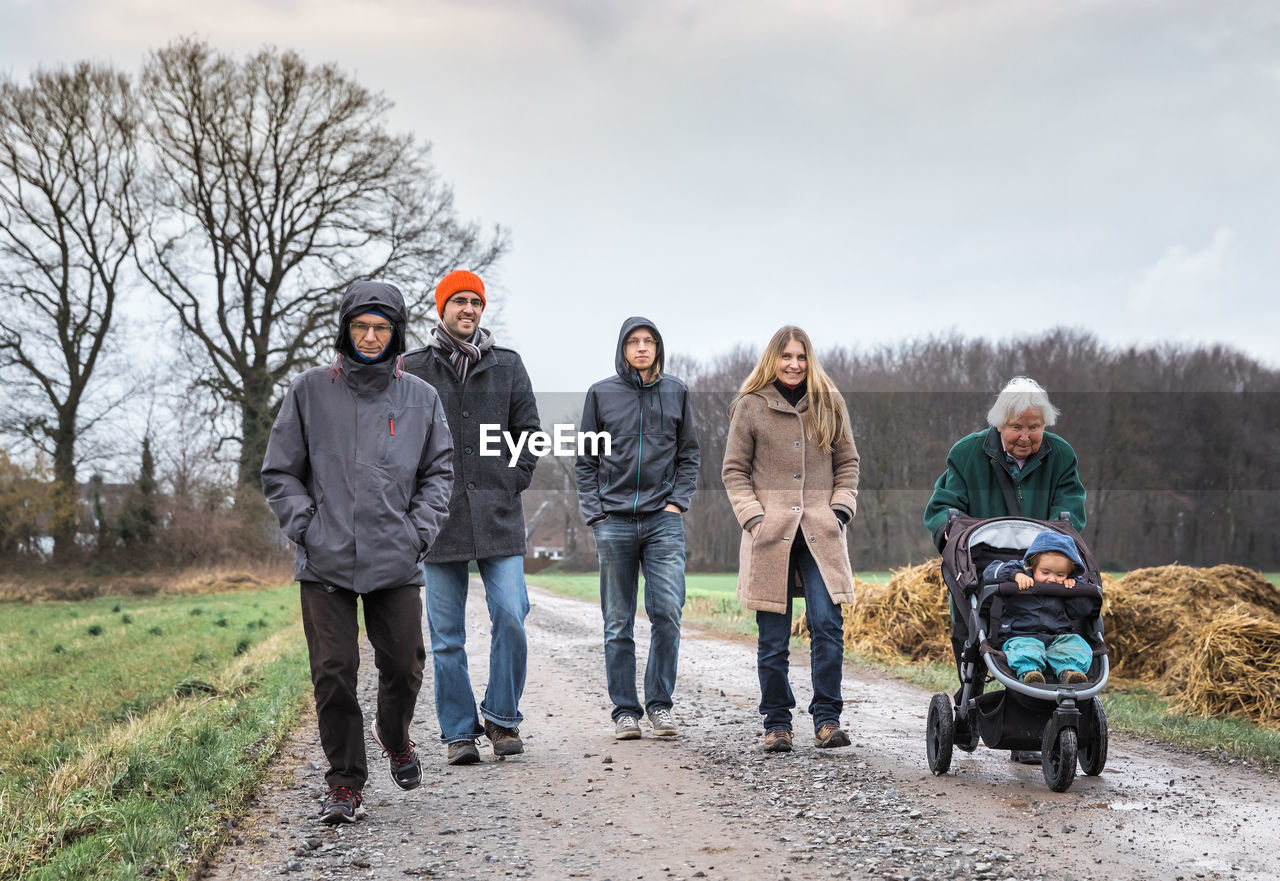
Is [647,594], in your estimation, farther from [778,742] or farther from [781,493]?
[778,742]

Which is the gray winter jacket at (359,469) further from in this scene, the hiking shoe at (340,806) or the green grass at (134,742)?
the green grass at (134,742)

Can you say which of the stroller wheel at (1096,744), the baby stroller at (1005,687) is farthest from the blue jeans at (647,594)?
the stroller wheel at (1096,744)

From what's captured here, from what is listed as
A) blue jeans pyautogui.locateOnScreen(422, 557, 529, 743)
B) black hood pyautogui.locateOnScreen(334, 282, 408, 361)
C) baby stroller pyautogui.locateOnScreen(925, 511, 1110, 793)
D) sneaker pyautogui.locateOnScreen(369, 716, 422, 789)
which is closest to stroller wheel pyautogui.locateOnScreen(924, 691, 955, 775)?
baby stroller pyautogui.locateOnScreen(925, 511, 1110, 793)

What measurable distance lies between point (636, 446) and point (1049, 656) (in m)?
2.59

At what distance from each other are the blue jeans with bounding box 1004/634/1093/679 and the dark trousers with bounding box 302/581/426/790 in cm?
265

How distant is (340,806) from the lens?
15.2 feet

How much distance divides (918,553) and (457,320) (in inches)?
1493

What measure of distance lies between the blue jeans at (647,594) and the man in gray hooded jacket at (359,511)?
1.79m

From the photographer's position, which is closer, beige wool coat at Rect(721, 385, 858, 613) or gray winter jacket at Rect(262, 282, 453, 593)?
gray winter jacket at Rect(262, 282, 453, 593)

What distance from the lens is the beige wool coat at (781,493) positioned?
625cm

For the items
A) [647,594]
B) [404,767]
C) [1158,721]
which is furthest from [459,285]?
[1158,721]

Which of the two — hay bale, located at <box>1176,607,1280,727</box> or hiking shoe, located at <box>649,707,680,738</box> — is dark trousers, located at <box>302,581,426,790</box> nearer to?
hiking shoe, located at <box>649,707,680,738</box>

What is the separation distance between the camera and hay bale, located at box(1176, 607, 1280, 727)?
7816 mm

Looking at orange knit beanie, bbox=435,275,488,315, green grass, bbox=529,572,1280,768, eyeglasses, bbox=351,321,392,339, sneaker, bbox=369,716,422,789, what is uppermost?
orange knit beanie, bbox=435,275,488,315
